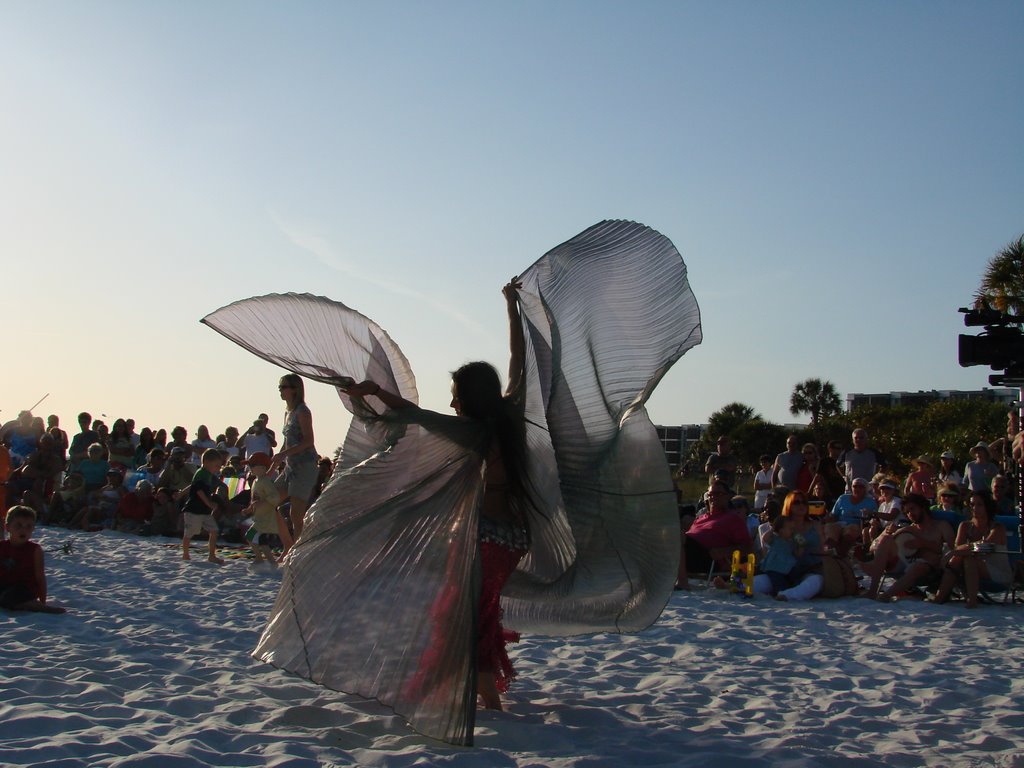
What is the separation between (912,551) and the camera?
10.2 metres

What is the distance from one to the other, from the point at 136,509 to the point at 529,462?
12215mm

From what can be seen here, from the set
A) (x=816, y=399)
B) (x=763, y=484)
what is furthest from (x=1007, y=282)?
(x=816, y=399)

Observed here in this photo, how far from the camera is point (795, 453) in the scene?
Answer: 13406 mm

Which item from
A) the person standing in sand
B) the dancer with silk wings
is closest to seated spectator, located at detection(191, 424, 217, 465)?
the person standing in sand

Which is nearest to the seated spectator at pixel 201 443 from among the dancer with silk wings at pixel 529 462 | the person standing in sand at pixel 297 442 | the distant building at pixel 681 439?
the person standing in sand at pixel 297 442

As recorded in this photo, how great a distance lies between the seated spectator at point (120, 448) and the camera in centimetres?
1742

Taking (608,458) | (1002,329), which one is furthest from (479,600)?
(1002,329)

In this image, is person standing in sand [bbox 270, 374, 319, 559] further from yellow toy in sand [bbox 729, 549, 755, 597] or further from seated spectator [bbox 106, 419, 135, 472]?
seated spectator [bbox 106, 419, 135, 472]

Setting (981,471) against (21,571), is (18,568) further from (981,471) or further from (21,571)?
(981,471)

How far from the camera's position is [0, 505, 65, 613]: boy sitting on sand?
7156 millimetres

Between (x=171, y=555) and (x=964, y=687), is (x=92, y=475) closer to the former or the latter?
(x=171, y=555)

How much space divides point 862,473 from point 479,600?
10070mm

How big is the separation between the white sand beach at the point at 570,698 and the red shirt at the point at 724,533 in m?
2.52

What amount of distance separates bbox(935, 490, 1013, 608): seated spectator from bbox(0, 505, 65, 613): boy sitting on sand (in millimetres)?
7625
